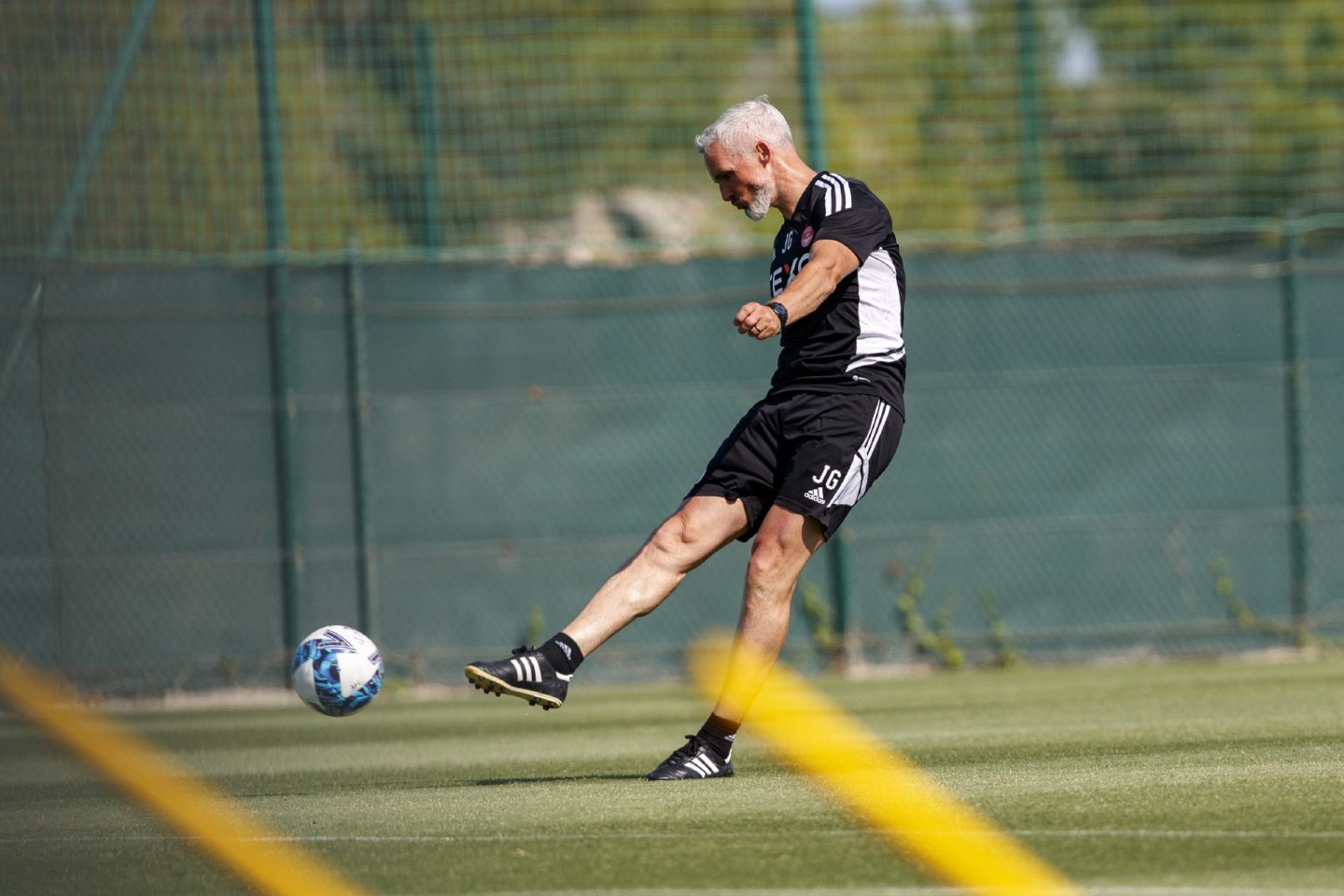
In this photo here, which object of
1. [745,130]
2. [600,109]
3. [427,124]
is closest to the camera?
[745,130]

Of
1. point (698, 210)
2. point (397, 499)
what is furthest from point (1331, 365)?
point (698, 210)

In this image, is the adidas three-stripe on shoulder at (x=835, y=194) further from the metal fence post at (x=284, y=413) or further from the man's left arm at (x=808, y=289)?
the metal fence post at (x=284, y=413)

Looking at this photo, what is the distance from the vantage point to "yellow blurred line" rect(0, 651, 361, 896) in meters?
4.73

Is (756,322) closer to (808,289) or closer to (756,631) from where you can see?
(808,289)

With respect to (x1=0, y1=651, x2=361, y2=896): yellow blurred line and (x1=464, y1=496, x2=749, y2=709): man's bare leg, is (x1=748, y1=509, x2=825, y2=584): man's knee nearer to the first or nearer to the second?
(x1=464, y1=496, x2=749, y2=709): man's bare leg

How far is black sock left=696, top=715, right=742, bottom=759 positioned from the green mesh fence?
6311 mm

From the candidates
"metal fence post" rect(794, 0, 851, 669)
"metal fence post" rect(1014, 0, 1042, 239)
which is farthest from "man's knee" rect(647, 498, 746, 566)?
"metal fence post" rect(1014, 0, 1042, 239)

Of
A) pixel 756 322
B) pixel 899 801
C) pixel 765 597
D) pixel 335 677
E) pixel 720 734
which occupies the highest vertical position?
pixel 756 322

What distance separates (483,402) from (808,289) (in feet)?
22.8

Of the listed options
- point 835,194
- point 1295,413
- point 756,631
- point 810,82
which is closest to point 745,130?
point 835,194

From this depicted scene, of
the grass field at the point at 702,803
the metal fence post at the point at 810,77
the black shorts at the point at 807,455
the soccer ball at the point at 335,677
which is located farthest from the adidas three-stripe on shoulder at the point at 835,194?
the metal fence post at the point at 810,77

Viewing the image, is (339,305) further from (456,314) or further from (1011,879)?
(1011,879)

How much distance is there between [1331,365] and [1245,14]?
5.38 meters

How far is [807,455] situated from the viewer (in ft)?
21.2
